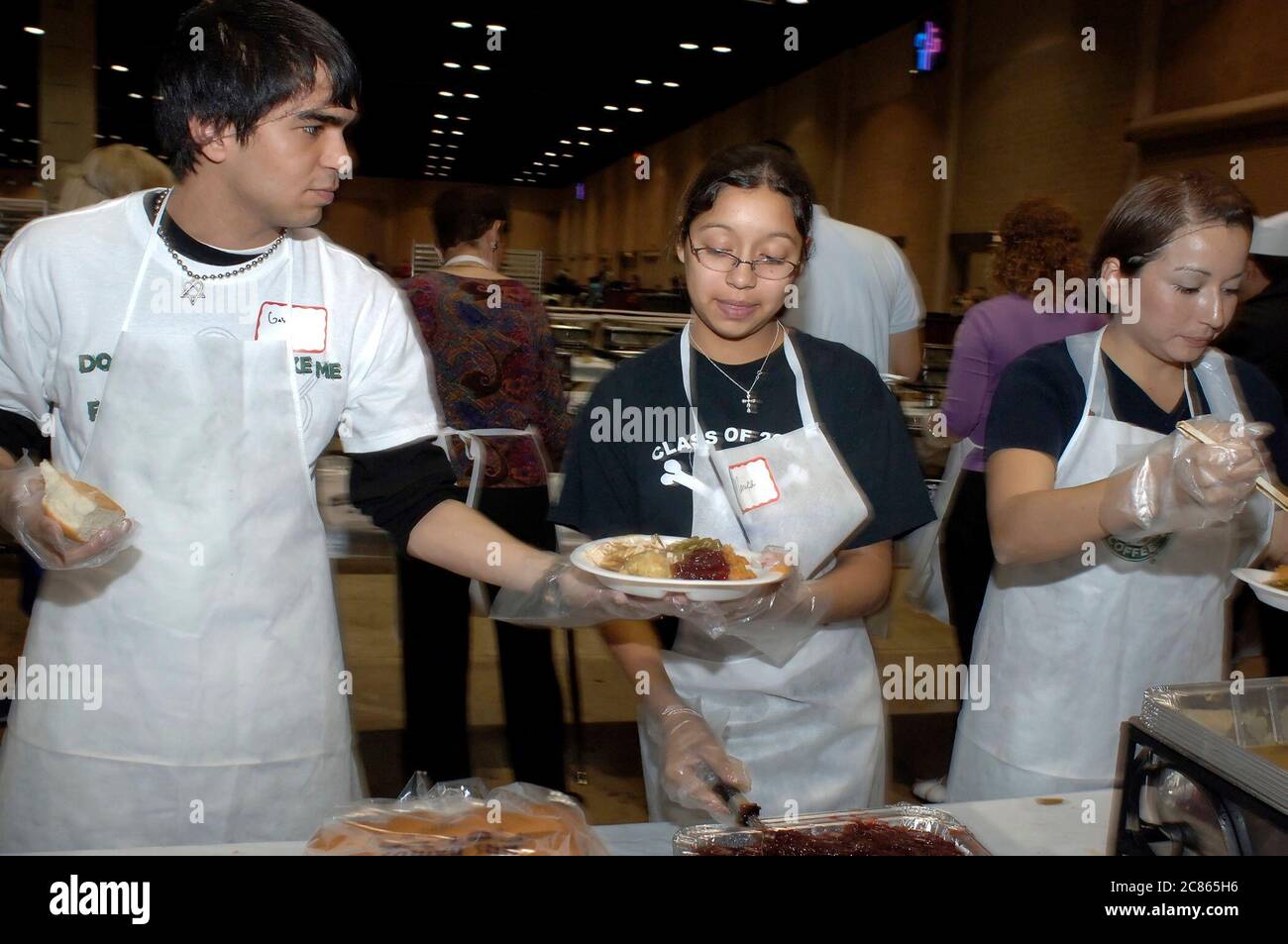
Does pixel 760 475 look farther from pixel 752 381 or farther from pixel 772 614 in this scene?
pixel 772 614

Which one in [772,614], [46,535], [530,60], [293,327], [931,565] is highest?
[530,60]

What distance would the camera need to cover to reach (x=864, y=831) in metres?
1.28

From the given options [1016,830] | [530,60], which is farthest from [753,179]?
[530,60]

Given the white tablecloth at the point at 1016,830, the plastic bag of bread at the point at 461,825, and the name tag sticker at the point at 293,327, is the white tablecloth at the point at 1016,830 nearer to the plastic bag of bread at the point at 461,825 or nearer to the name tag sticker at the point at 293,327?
the plastic bag of bread at the point at 461,825

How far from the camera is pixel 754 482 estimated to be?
1.74 meters

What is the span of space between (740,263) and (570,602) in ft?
1.88

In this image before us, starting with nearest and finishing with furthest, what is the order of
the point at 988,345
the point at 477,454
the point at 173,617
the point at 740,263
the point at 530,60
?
1. the point at 173,617
2. the point at 740,263
3. the point at 477,454
4. the point at 988,345
5. the point at 530,60

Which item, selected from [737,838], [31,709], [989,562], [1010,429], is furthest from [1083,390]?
[31,709]

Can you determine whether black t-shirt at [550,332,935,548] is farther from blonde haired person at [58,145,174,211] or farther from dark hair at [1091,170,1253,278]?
blonde haired person at [58,145,174,211]

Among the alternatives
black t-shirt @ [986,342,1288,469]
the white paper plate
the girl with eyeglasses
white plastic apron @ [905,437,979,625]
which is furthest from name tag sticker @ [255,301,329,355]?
white plastic apron @ [905,437,979,625]

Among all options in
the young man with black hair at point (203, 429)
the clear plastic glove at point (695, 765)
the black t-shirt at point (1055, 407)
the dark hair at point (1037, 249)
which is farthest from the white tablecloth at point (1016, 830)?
the dark hair at point (1037, 249)

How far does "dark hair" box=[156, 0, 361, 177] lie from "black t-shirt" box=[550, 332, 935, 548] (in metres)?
0.64

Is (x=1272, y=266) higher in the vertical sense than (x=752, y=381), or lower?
higher

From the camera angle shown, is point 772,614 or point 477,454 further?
point 477,454
